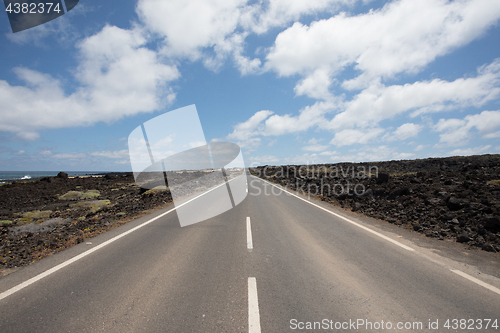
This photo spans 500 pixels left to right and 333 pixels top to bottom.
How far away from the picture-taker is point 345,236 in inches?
259

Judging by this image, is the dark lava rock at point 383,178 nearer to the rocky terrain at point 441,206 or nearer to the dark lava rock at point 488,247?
the rocky terrain at point 441,206

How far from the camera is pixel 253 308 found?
3.07m

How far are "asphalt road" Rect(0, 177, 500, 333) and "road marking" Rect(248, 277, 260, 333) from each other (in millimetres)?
16

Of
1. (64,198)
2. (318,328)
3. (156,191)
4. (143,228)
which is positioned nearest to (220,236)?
(143,228)

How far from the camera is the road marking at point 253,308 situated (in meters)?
2.70

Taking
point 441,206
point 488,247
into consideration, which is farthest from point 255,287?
point 441,206

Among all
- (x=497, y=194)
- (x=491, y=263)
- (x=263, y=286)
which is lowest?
(x=491, y=263)

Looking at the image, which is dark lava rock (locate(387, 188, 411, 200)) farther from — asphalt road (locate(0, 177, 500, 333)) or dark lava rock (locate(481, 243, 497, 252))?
dark lava rock (locate(481, 243, 497, 252))

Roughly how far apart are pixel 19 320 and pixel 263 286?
3.38 metres

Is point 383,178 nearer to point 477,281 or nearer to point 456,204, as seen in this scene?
point 456,204

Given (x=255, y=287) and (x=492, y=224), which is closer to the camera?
(x=255, y=287)

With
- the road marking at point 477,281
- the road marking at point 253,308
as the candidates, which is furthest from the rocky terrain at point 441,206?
the road marking at point 253,308

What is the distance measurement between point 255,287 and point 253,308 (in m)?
0.56

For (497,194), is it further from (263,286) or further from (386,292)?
(263,286)
